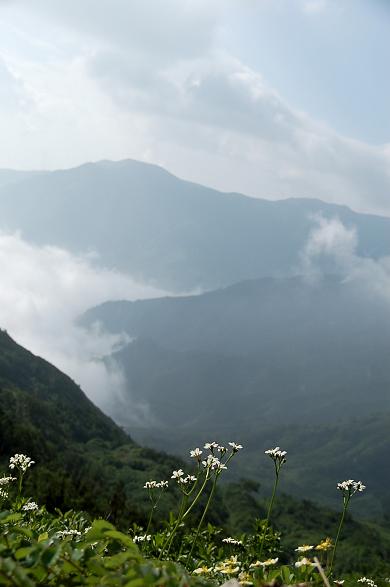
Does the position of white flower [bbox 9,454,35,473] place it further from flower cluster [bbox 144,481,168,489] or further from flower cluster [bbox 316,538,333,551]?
flower cluster [bbox 316,538,333,551]

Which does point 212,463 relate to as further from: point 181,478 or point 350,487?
point 350,487

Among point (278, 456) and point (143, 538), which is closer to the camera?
point (143, 538)

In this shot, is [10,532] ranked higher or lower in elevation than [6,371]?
lower

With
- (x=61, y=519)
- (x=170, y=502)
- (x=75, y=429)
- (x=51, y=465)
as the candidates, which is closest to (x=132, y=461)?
(x=75, y=429)

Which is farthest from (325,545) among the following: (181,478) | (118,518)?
(118,518)

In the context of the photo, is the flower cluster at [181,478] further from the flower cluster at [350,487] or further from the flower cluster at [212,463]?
the flower cluster at [350,487]

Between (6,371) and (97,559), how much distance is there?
658ft

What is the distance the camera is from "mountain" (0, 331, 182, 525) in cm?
7006

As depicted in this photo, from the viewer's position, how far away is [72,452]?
128 meters

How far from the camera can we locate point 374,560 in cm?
12412

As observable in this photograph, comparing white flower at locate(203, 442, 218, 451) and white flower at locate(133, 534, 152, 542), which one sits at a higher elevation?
white flower at locate(203, 442, 218, 451)

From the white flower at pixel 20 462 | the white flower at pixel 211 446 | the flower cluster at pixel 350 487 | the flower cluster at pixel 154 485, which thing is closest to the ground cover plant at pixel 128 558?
the flower cluster at pixel 350 487

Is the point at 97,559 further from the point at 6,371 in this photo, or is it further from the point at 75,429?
the point at 6,371

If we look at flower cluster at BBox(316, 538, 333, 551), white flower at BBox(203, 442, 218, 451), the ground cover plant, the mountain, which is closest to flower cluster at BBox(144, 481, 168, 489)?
→ the ground cover plant
